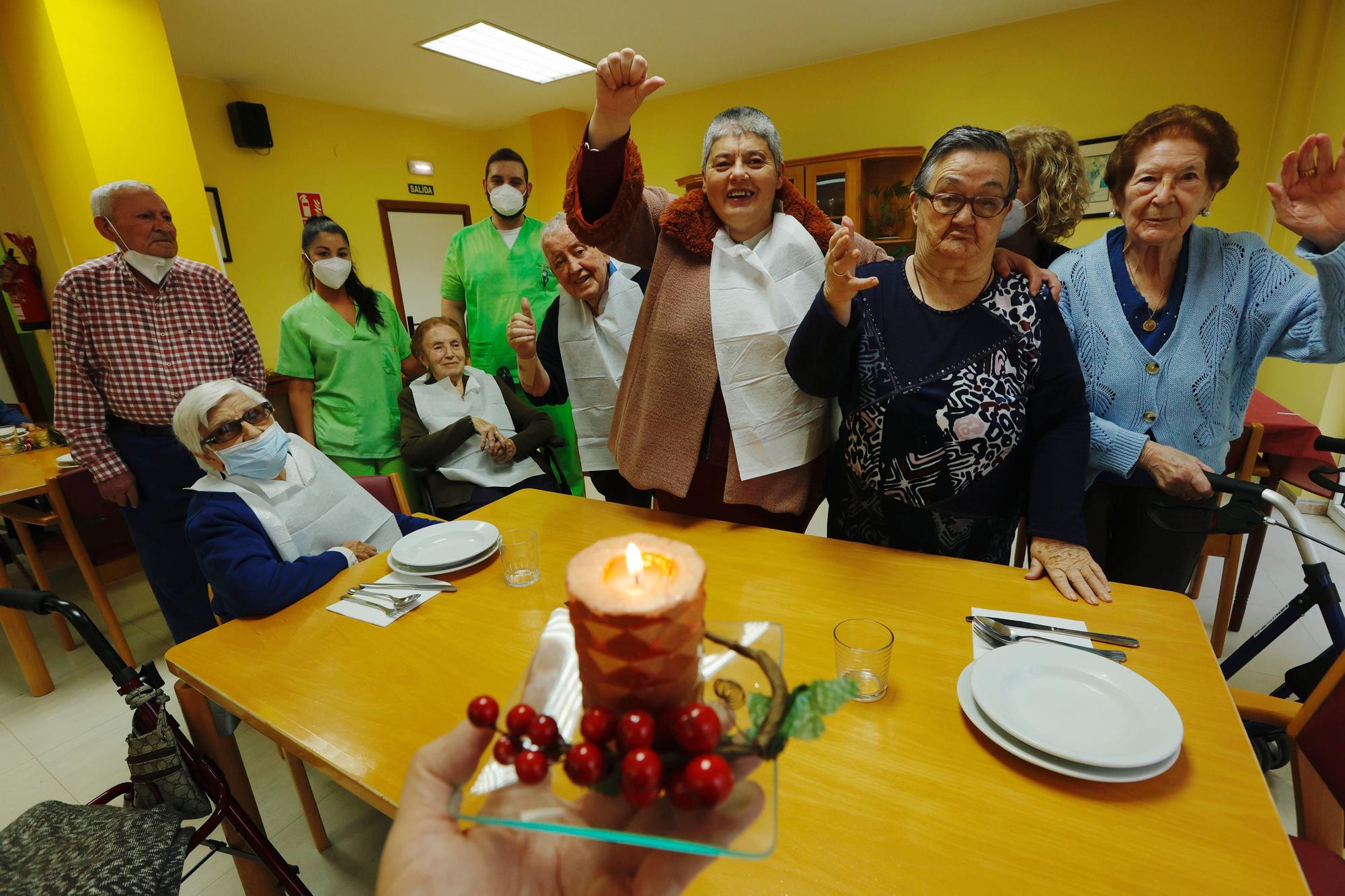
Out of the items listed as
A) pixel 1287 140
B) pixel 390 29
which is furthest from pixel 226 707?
pixel 1287 140

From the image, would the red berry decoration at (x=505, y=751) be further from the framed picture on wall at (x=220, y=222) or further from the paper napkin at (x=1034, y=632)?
the framed picture on wall at (x=220, y=222)

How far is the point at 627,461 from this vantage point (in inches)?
58.7

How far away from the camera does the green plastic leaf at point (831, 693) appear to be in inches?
15.8

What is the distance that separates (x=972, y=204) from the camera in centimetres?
113

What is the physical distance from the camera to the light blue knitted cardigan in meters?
1.27

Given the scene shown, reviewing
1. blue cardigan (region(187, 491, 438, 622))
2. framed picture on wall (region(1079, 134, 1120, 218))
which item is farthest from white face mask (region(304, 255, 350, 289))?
framed picture on wall (region(1079, 134, 1120, 218))

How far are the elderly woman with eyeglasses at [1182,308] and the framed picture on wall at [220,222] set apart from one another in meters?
5.60

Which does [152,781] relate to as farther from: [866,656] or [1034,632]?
[1034,632]

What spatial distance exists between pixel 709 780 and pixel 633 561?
15 cm

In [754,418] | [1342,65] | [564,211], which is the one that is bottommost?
[754,418]

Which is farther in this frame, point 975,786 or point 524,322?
point 524,322

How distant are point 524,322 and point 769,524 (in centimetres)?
88

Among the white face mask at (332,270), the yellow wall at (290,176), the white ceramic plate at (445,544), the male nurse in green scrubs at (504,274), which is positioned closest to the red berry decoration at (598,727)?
the white ceramic plate at (445,544)

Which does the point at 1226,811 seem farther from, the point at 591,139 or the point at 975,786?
the point at 591,139
